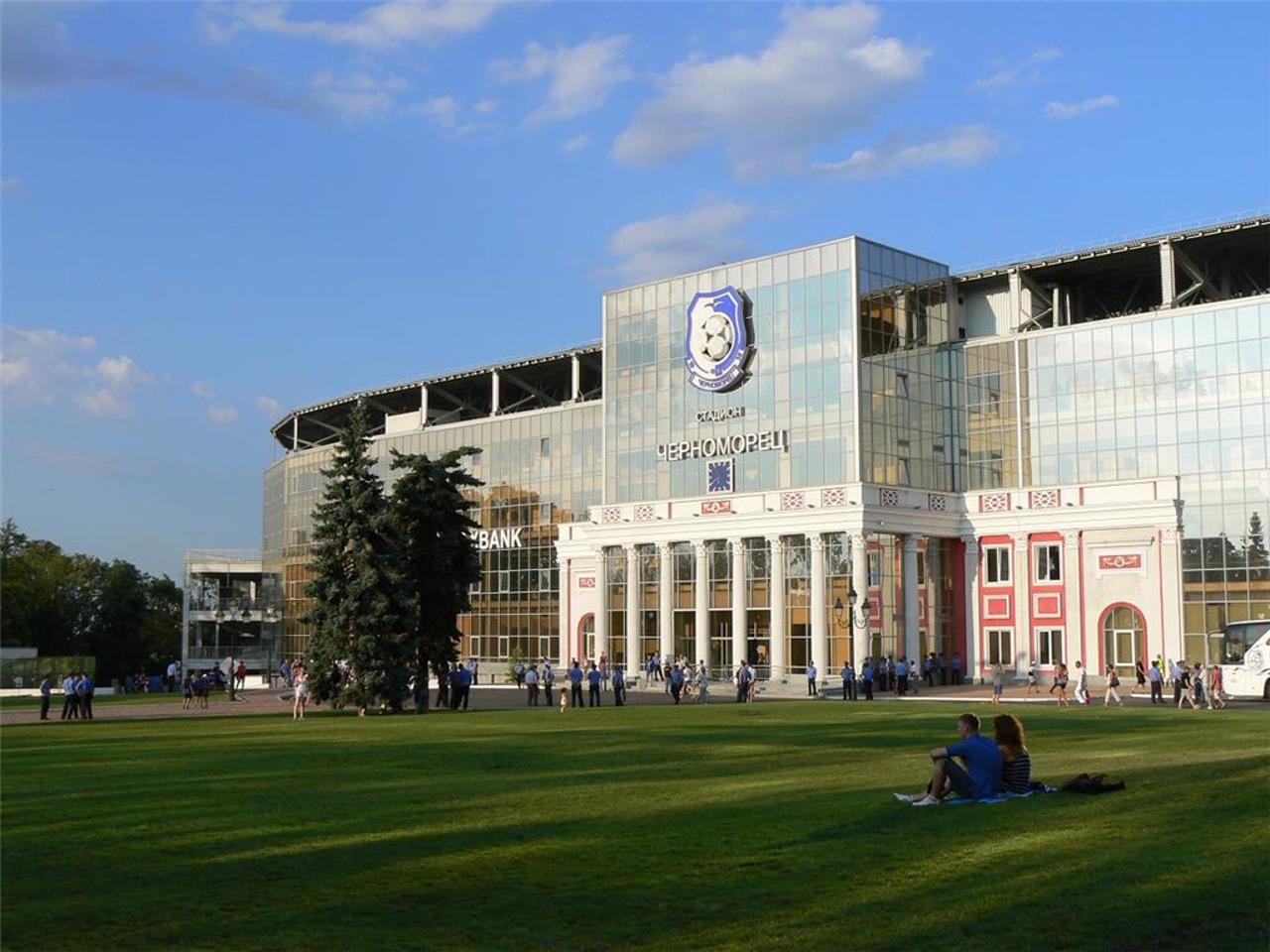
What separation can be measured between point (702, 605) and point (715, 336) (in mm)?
15428

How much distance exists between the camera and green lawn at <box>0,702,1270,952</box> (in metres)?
10.8

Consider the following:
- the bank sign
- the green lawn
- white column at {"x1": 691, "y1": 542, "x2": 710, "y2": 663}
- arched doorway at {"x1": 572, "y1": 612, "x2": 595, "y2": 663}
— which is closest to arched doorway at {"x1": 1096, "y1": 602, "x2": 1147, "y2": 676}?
white column at {"x1": 691, "y1": 542, "x2": 710, "y2": 663}

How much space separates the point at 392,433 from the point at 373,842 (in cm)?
10004

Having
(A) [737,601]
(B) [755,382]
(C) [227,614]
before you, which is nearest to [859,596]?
(A) [737,601]

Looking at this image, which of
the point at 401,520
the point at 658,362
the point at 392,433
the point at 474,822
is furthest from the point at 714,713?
the point at 392,433

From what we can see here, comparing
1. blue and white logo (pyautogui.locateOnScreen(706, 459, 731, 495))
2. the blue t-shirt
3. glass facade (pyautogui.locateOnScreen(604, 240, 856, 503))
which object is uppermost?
glass facade (pyautogui.locateOnScreen(604, 240, 856, 503))

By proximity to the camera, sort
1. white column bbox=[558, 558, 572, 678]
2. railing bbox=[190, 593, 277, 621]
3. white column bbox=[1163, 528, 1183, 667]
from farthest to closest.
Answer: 1. railing bbox=[190, 593, 277, 621]
2. white column bbox=[558, 558, 572, 678]
3. white column bbox=[1163, 528, 1183, 667]

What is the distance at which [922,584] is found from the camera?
76938mm

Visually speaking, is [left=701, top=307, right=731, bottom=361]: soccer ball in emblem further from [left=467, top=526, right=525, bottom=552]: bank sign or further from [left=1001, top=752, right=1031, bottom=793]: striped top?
[left=1001, top=752, right=1031, bottom=793]: striped top

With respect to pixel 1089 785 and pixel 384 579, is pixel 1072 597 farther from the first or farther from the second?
pixel 1089 785

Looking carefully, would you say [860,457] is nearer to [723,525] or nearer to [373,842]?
[723,525]

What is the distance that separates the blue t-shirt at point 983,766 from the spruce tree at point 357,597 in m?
35.5

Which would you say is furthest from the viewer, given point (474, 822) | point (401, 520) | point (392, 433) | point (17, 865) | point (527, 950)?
point (392, 433)

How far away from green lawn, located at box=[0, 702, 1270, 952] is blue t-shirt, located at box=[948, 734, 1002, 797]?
0.52 m
